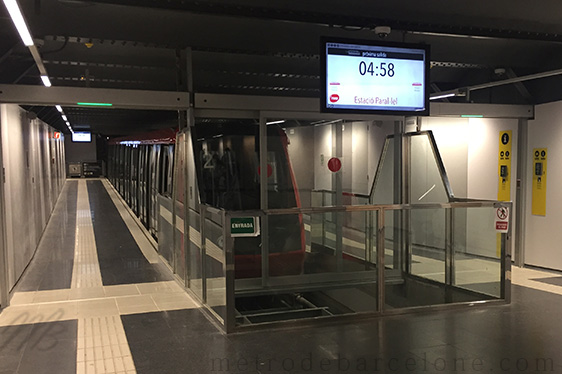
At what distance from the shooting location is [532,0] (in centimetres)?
424

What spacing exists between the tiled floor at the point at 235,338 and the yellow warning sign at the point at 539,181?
3.53 ft

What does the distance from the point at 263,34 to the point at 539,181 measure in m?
4.14

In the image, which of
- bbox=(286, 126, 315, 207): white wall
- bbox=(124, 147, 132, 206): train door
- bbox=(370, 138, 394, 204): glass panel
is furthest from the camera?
bbox=(124, 147, 132, 206): train door

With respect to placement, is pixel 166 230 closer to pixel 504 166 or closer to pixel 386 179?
pixel 386 179

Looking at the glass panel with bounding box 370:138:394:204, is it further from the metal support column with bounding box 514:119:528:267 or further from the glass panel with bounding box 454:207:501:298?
the metal support column with bounding box 514:119:528:267

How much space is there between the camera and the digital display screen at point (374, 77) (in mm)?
4078

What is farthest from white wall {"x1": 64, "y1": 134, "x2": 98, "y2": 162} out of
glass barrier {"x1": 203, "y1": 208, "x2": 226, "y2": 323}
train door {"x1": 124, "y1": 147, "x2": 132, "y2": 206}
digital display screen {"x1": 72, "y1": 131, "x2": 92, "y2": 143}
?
glass barrier {"x1": 203, "y1": 208, "x2": 226, "y2": 323}

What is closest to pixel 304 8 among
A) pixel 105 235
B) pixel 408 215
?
pixel 408 215

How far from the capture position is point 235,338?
12.7ft

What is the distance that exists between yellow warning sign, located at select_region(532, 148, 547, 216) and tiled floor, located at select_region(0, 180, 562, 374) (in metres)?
1.08

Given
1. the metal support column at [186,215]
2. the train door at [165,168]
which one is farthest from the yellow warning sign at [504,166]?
the train door at [165,168]

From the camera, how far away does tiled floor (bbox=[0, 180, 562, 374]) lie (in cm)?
333

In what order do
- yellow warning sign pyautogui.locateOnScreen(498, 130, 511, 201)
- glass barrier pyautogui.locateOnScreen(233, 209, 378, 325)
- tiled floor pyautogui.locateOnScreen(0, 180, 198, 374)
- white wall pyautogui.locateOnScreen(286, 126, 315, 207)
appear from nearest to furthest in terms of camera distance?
tiled floor pyautogui.locateOnScreen(0, 180, 198, 374), glass barrier pyautogui.locateOnScreen(233, 209, 378, 325), white wall pyautogui.locateOnScreen(286, 126, 315, 207), yellow warning sign pyautogui.locateOnScreen(498, 130, 511, 201)

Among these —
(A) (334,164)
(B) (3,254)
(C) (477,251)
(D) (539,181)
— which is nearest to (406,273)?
(C) (477,251)
